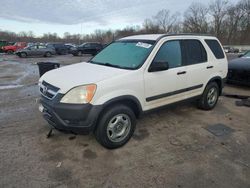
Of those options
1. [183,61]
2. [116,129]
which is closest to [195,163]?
[116,129]

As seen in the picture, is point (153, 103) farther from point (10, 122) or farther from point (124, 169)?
point (10, 122)

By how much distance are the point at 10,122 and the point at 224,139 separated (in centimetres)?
450

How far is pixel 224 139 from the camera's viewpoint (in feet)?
13.2

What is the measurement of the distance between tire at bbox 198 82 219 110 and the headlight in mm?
3189

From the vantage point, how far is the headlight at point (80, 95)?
3.12 m

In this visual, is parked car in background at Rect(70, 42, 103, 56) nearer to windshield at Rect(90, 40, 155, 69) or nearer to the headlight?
windshield at Rect(90, 40, 155, 69)

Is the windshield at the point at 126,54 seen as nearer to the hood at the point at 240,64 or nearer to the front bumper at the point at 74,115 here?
the front bumper at the point at 74,115

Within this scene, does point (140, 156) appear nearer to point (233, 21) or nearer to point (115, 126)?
point (115, 126)

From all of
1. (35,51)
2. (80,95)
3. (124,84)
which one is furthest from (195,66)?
(35,51)

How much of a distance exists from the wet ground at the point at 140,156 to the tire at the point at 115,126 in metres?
0.16

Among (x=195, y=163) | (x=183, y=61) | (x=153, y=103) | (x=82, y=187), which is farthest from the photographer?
(x=183, y=61)

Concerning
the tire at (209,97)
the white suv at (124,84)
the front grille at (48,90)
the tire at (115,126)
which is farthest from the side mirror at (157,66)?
the tire at (209,97)

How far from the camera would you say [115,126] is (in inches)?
140

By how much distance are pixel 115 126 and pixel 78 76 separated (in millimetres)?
1032
